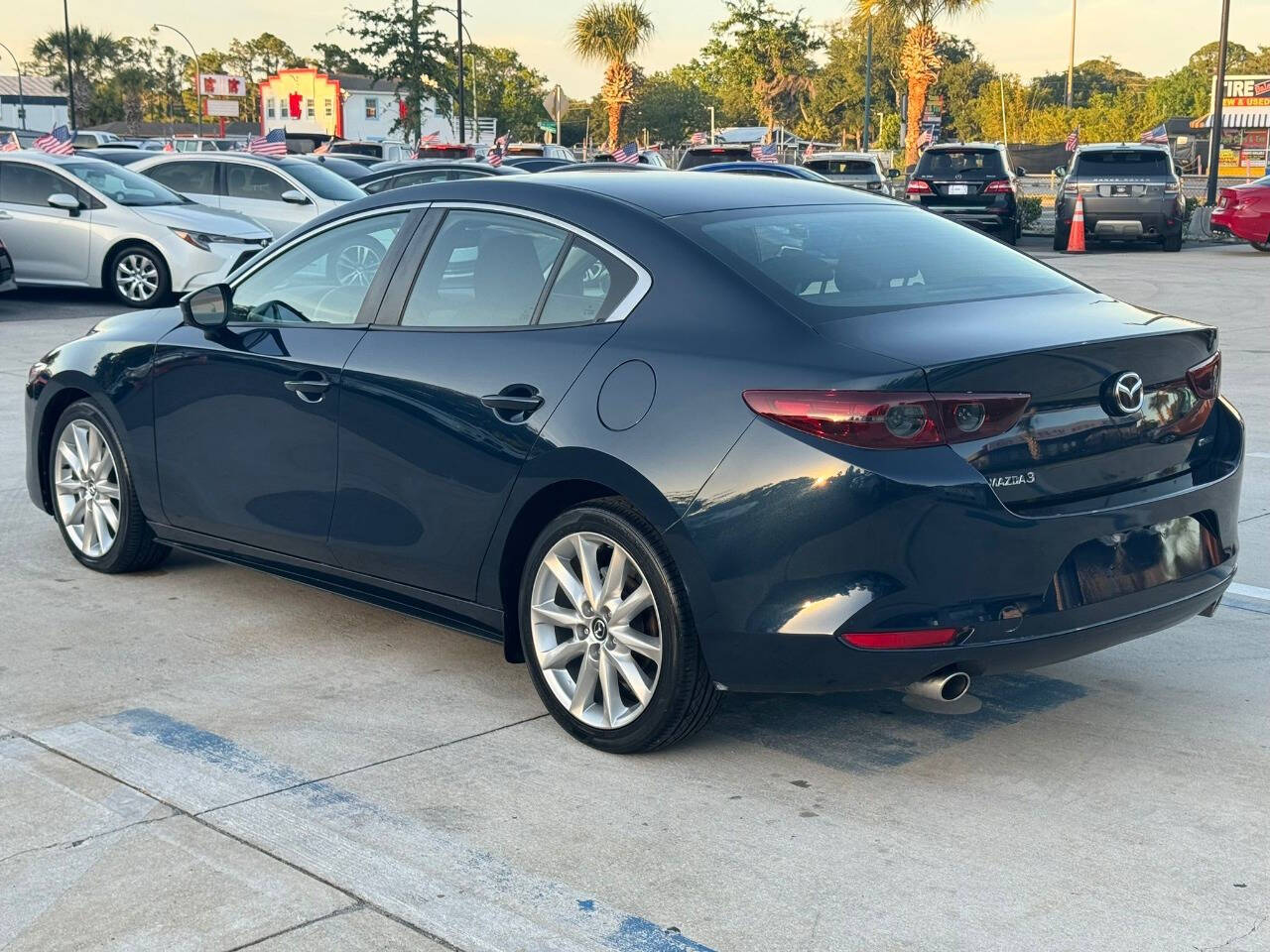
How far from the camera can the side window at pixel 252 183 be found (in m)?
19.3

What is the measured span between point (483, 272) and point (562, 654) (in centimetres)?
118

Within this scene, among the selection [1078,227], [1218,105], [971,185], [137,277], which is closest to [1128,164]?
[1078,227]

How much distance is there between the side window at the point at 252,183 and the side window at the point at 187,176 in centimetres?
31

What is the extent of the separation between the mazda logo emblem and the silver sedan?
517 inches

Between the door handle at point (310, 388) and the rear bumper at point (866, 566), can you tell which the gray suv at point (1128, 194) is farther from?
the rear bumper at point (866, 566)

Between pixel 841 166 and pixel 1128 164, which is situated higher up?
pixel 1128 164

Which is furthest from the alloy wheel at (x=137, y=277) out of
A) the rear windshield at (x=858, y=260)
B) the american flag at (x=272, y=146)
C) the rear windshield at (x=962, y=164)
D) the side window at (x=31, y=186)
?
the american flag at (x=272, y=146)

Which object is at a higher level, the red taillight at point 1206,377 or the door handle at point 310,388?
the red taillight at point 1206,377

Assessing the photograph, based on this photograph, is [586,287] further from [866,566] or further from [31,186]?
[31,186]

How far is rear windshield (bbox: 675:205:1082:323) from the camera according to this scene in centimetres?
425

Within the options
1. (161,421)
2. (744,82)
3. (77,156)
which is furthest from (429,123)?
(161,421)

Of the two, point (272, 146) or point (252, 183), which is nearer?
point (252, 183)

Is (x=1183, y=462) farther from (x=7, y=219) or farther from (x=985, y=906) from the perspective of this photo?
(x=7, y=219)

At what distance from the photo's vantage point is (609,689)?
4.27 m
